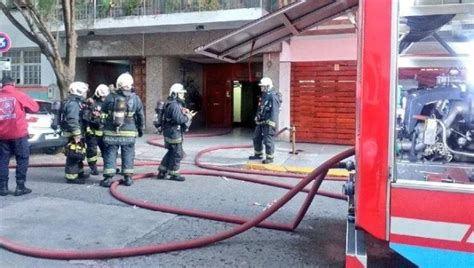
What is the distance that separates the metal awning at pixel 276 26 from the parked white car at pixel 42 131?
232 inches

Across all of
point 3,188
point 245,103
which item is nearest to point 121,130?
point 3,188

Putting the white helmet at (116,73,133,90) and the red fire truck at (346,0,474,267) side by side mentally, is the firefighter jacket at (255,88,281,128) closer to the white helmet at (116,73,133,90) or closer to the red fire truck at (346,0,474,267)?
→ the white helmet at (116,73,133,90)

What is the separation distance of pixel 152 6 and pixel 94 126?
24.5ft

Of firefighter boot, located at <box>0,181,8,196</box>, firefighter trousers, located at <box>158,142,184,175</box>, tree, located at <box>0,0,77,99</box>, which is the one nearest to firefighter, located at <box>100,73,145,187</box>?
firefighter trousers, located at <box>158,142,184,175</box>

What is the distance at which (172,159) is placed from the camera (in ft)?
25.3

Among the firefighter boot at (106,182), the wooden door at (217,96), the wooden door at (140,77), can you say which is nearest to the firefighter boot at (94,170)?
the firefighter boot at (106,182)

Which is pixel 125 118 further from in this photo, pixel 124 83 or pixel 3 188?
pixel 3 188

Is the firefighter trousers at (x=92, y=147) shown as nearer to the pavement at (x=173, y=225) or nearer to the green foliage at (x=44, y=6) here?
the pavement at (x=173, y=225)

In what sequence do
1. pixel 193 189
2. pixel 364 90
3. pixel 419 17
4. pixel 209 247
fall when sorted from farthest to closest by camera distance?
1. pixel 193 189
2. pixel 209 247
3. pixel 419 17
4. pixel 364 90

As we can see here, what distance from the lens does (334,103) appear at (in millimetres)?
13547

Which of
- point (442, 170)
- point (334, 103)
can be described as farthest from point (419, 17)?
point (334, 103)

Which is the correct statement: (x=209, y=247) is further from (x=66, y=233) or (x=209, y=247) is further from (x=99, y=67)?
Answer: (x=99, y=67)

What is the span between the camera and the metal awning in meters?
3.89

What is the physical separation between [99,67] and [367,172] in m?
17.1
